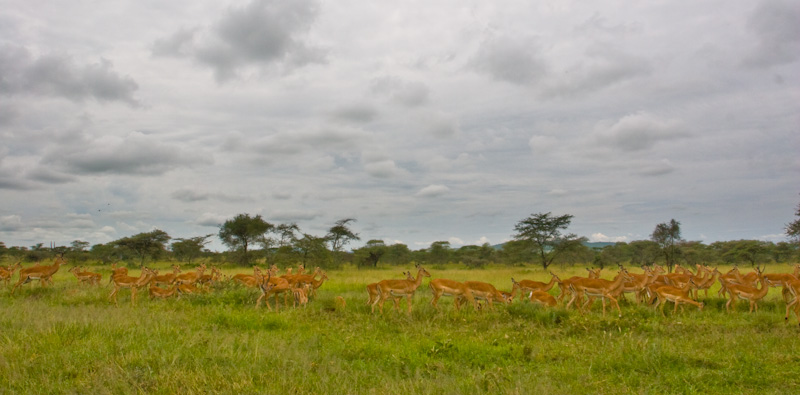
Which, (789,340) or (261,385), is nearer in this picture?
(261,385)

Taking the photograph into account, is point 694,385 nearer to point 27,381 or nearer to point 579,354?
point 579,354

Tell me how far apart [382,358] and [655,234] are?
34301 mm

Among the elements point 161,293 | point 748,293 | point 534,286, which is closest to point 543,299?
point 534,286

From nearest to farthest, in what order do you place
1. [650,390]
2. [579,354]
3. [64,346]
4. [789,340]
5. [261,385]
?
[261,385], [650,390], [64,346], [579,354], [789,340]

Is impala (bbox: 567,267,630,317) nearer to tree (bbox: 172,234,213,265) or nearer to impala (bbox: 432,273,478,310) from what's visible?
impala (bbox: 432,273,478,310)

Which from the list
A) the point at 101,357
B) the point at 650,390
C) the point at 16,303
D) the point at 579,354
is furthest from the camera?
the point at 16,303

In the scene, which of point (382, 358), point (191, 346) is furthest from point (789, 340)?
point (191, 346)

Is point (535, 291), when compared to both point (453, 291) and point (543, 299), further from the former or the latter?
point (453, 291)

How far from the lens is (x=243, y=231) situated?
39.6 m

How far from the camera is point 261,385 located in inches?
202

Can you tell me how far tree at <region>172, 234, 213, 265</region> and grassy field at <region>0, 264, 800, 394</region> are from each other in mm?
33367

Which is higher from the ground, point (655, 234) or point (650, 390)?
point (655, 234)

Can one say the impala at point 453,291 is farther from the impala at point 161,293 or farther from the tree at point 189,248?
the tree at point 189,248

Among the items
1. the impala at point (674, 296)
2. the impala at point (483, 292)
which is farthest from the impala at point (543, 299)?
the impala at point (674, 296)
